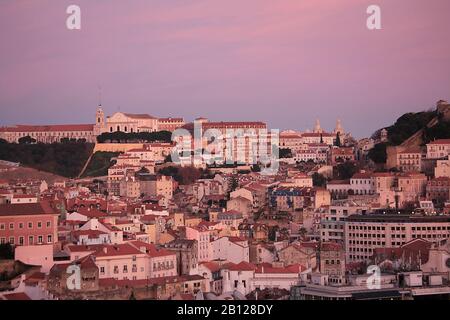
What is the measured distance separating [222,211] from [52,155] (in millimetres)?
15967

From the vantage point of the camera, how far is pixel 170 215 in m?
30.2

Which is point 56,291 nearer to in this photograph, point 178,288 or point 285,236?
point 178,288

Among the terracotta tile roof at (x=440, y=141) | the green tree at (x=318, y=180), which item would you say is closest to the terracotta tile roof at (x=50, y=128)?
the green tree at (x=318, y=180)

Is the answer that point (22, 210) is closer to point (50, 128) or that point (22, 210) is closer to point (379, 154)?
point (379, 154)

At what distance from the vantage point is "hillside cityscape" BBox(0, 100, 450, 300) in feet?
66.6

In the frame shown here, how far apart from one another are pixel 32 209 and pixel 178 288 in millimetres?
3394

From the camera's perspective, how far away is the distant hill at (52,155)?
45.3 m

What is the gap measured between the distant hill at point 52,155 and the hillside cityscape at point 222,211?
0.08m

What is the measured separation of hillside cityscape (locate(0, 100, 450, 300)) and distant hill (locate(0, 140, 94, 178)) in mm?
79

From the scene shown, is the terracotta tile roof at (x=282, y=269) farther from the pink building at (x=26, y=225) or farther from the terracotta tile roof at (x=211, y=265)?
the pink building at (x=26, y=225)

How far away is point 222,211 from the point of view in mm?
32188

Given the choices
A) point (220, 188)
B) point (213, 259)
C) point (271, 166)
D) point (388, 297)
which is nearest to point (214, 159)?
point (271, 166)

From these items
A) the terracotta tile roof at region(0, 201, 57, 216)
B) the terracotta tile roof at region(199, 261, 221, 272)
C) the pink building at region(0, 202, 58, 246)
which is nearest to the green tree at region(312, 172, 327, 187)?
the terracotta tile roof at region(199, 261, 221, 272)

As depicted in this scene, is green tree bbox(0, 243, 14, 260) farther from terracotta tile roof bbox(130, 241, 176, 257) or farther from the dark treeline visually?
the dark treeline
